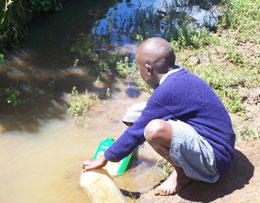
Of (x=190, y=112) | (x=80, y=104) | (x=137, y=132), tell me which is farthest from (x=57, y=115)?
(x=190, y=112)

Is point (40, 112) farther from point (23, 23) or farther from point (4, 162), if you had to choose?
point (23, 23)

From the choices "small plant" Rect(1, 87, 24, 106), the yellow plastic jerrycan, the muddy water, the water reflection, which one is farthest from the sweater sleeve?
"small plant" Rect(1, 87, 24, 106)

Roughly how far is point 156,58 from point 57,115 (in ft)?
5.50

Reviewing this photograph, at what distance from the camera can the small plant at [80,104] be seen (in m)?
3.47

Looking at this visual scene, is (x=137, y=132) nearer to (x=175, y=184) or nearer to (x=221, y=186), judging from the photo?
(x=175, y=184)

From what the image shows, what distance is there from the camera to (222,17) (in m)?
5.72

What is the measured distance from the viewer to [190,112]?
6.97 feet

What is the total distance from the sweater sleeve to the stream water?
1.70 feet

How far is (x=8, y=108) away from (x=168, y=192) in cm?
198

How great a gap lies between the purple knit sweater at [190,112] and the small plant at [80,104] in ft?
4.33

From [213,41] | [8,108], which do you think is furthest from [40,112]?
[213,41]

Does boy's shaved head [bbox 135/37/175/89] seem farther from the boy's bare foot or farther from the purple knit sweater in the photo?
the boy's bare foot

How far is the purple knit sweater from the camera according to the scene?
2.10m

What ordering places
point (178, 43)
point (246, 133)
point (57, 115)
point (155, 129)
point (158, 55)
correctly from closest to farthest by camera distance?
point (155, 129)
point (158, 55)
point (246, 133)
point (57, 115)
point (178, 43)
